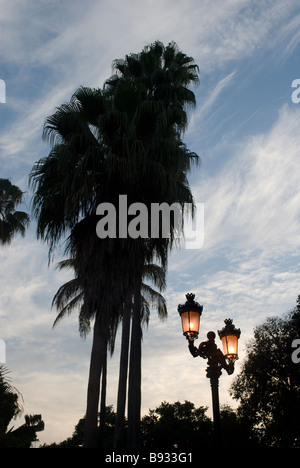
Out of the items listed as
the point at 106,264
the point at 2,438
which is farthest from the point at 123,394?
the point at 106,264

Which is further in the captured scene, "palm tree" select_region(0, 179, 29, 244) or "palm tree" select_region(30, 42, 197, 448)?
"palm tree" select_region(0, 179, 29, 244)

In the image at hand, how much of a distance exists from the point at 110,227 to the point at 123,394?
51.7 feet

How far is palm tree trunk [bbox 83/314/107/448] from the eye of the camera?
8.09 meters

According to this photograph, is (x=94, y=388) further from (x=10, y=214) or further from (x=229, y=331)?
(x=10, y=214)

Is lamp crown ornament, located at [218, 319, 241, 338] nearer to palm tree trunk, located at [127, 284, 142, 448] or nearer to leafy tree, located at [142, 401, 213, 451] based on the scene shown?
palm tree trunk, located at [127, 284, 142, 448]

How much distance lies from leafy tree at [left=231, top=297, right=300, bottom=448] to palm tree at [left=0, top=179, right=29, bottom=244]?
18.3 m

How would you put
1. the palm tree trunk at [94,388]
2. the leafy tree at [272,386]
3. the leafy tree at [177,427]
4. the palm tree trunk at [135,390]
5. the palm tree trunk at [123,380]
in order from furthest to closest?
1. the leafy tree at [177,427]
2. the leafy tree at [272,386]
3. the palm tree trunk at [123,380]
4. the palm tree trunk at [135,390]
5. the palm tree trunk at [94,388]

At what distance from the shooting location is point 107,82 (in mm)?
14266

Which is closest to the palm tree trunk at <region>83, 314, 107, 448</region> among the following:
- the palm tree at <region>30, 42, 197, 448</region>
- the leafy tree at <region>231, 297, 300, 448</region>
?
the palm tree at <region>30, 42, 197, 448</region>

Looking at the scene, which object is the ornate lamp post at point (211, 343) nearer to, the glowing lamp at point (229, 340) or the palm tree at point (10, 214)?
the glowing lamp at point (229, 340)

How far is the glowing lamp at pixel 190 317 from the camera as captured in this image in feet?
25.1

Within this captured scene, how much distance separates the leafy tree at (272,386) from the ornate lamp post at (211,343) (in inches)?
828

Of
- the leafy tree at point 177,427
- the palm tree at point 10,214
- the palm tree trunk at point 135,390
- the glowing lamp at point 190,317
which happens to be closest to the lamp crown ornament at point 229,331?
the glowing lamp at point 190,317

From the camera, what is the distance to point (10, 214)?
23875 millimetres
